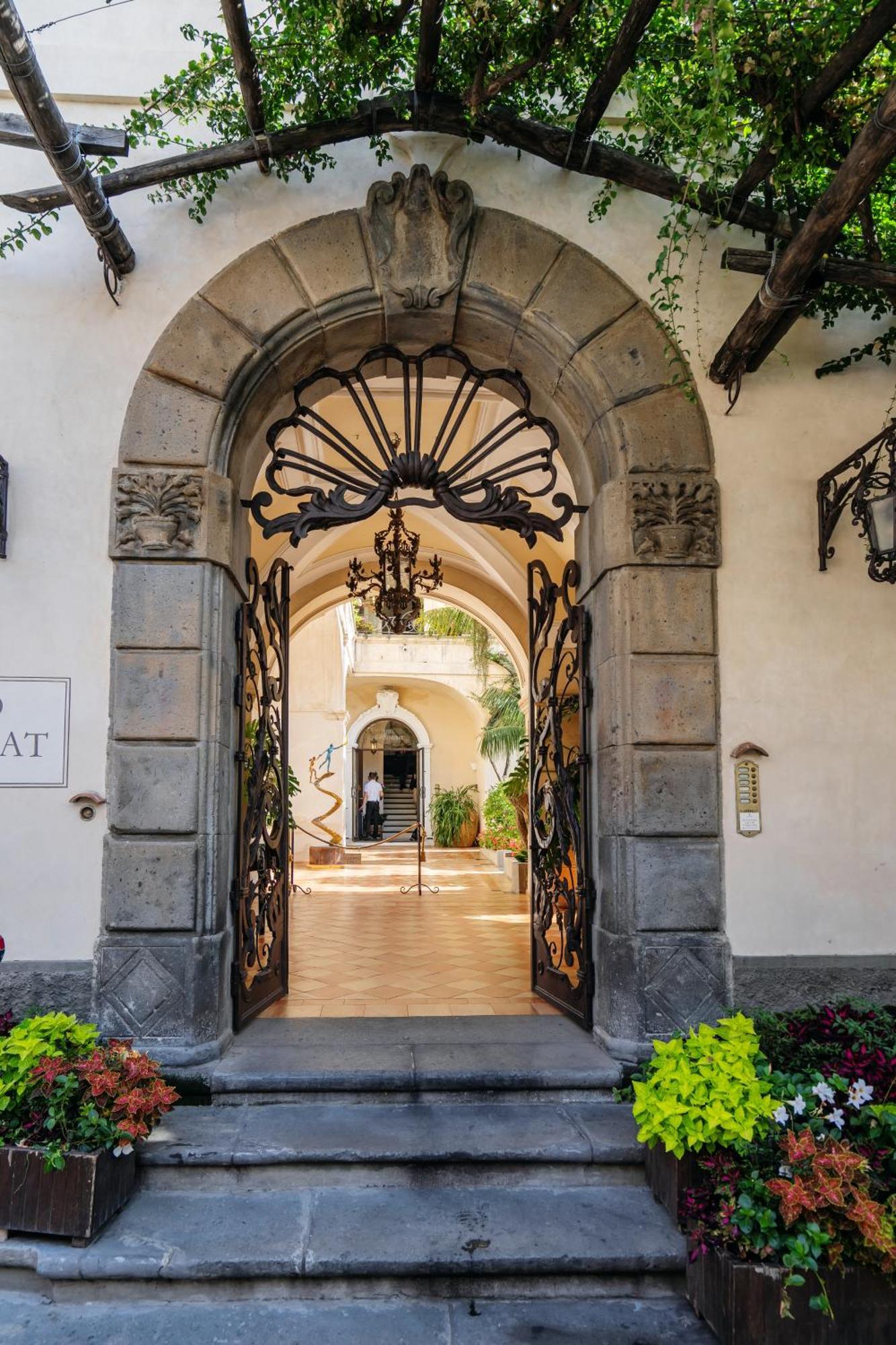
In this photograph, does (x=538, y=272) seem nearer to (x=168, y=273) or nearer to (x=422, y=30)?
(x=422, y=30)

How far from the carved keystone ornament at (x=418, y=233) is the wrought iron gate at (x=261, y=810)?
1.44 metres

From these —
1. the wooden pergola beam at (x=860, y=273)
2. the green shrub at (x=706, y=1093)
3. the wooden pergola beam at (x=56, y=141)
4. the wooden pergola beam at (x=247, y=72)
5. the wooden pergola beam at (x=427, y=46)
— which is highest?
the wooden pergola beam at (x=427, y=46)

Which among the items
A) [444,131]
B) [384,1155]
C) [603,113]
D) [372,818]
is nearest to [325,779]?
[372,818]

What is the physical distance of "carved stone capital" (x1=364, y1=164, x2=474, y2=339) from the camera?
164 inches

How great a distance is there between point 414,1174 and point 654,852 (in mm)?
1510

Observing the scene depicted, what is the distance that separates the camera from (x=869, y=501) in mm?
3613

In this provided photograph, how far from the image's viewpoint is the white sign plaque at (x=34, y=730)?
3857 millimetres

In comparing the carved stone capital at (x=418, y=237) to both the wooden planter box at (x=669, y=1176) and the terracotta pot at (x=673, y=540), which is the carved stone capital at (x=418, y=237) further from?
the wooden planter box at (x=669, y=1176)

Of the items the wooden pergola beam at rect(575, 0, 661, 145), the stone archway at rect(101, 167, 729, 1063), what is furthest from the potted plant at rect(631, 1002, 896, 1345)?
the wooden pergola beam at rect(575, 0, 661, 145)

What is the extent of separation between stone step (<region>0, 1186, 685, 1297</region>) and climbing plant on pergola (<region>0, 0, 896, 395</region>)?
3.28 metres

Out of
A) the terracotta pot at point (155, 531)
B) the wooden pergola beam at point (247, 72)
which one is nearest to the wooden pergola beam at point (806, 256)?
the wooden pergola beam at point (247, 72)

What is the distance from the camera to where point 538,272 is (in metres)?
4.21

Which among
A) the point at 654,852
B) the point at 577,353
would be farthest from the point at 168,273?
the point at 654,852

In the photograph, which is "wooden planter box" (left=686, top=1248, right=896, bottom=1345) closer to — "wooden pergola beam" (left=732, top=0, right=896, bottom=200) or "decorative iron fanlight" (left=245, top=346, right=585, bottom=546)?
"decorative iron fanlight" (left=245, top=346, right=585, bottom=546)
